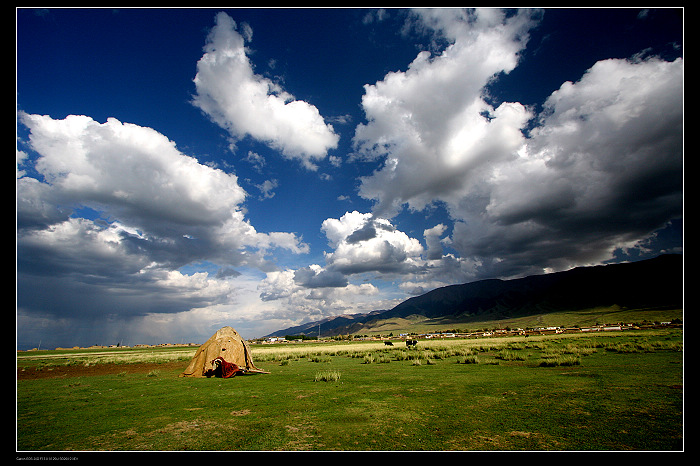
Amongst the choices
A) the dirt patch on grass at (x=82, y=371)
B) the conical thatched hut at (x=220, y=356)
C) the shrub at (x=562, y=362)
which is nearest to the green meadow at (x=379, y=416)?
the shrub at (x=562, y=362)

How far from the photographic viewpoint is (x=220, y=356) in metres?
18.7

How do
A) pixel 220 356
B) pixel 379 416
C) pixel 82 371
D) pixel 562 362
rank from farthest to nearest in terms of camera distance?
pixel 82 371
pixel 220 356
pixel 562 362
pixel 379 416

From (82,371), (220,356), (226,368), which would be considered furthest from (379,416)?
(82,371)

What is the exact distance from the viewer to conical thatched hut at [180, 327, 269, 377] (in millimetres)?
17828

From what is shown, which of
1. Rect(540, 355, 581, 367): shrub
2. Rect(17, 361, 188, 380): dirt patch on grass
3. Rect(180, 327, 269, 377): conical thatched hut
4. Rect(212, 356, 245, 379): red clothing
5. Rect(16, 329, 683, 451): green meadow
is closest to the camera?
Rect(16, 329, 683, 451): green meadow

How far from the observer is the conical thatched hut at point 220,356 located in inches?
702

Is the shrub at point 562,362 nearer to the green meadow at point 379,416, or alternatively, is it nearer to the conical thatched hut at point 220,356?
the green meadow at point 379,416

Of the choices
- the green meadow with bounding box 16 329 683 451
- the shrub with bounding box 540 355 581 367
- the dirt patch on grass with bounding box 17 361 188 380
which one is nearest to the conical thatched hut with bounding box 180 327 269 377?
the green meadow with bounding box 16 329 683 451

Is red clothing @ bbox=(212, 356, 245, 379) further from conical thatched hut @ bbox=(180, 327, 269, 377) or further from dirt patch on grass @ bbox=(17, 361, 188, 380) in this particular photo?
dirt patch on grass @ bbox=(17, 361, 188, 380)

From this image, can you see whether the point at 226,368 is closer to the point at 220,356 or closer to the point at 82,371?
the point at 220,356

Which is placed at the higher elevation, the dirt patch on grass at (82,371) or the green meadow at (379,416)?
the green meadow at (379,416)
